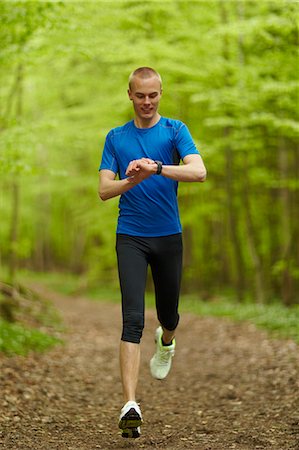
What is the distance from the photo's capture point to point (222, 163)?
18094mm

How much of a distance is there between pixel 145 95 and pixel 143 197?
0.71 m

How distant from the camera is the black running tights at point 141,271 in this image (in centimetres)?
436

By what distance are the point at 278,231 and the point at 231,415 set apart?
13.0 meters

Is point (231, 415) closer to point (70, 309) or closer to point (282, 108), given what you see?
point (282, 108)

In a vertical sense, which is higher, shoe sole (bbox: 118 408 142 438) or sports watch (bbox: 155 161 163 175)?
sports watch (bbox: 155 161 163 175)

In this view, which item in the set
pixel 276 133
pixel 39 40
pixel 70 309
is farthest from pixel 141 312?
pixel 70 309

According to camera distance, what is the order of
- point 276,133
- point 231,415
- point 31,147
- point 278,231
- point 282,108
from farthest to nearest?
1. point 278,231
2. point 276,133
3. point 282,108
4. point 31,147
5. point 231,415

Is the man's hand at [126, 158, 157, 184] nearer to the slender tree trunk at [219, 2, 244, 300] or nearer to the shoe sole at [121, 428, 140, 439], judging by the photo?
the shoe sole at [121, 428, 140, 439]

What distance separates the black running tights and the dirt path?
0.90 meters

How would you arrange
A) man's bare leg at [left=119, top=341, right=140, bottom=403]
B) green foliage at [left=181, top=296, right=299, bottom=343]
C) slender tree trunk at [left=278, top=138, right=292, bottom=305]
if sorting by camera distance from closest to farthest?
man's bare leg at [left=119, top=341, right=140, bottom=403] < green foliage at [left=181, top=296, right=299, bottom=343] < slender tree trunk at [left=278, top=138, right=292, bottom=305]

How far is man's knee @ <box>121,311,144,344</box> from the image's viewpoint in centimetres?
433

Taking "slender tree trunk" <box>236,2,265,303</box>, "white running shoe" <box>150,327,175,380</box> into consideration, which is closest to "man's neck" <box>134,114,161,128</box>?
"white running shoe" <box>150,327,175,380</box>

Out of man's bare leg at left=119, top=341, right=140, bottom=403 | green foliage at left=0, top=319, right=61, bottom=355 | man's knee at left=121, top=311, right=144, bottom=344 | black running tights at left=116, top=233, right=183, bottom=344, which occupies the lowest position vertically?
green foliage at left=0, top=319, right=61, bottom=355

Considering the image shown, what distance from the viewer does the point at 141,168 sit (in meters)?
4.06
